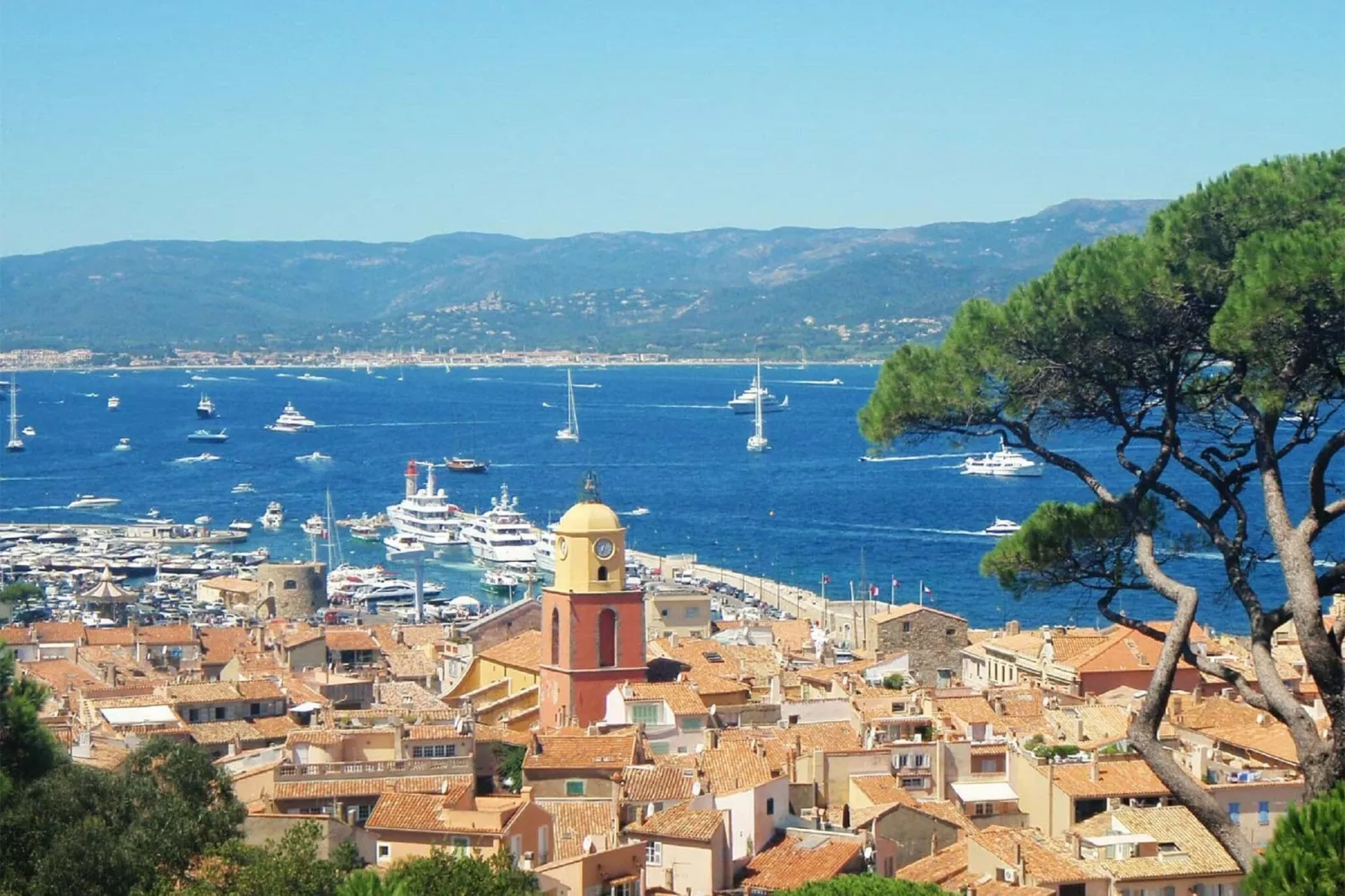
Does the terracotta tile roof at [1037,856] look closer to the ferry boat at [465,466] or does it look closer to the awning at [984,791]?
the awning at [984,791]

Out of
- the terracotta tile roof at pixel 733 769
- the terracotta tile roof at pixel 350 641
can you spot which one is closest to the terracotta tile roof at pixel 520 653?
the terracotta tile roof at pixel 350 641

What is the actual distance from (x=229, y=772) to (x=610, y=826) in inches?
183

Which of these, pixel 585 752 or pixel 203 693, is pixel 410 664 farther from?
pixel 585 752

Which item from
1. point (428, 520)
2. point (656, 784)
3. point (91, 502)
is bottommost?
point (91, 502)

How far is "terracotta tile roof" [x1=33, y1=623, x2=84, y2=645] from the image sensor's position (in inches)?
1592

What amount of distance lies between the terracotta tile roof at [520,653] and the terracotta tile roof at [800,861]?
31.5 ft

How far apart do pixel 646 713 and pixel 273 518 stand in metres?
68.5

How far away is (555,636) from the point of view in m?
28.4

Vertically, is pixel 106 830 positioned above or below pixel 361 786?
above

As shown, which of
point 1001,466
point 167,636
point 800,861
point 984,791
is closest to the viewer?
point 800,861

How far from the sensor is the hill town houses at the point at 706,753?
19.6m

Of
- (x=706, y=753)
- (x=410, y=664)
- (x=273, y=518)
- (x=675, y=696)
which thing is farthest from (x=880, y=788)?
(x=273, y=518)

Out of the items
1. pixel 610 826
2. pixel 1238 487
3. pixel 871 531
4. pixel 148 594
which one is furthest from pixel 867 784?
pixel 871 531

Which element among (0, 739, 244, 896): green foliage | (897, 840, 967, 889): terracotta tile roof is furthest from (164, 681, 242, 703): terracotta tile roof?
(897, 840, 967, 889): terracotta tile roof
